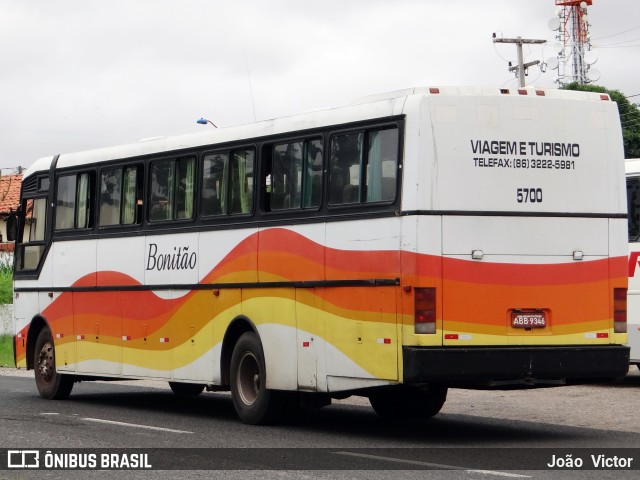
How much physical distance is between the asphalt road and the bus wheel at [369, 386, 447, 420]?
189mm

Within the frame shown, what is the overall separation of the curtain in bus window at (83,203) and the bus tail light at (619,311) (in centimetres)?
831

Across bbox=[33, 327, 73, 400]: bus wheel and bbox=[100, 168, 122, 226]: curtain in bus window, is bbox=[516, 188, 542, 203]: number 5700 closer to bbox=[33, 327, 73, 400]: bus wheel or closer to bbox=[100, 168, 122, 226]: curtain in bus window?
bbox=[100, 168, 122, 226]: curtain in bus window

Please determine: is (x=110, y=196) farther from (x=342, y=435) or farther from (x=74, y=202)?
(x=342, y=435)

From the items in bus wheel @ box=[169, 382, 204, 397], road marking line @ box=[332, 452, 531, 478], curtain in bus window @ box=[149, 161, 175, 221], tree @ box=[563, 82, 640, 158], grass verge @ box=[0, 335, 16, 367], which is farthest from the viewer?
tree @ box=[563, 82, 640, 158]

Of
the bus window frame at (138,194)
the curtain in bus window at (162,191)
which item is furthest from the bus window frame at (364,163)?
the bus window frame at (138,194)

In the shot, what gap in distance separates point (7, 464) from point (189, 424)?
4221mm

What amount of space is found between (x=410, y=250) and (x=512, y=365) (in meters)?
1.54

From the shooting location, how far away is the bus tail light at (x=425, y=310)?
46.2 ft

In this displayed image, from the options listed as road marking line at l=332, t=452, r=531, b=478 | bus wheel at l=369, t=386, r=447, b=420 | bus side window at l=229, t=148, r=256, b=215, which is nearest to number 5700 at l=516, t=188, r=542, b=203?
bus wheel at l=369, t=386, r=447, b=420

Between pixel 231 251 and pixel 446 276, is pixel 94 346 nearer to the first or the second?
pixel 231 251

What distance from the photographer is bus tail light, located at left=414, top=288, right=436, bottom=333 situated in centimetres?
1409

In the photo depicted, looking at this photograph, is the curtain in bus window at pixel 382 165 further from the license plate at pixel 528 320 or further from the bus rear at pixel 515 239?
the license plate at pixel 528 320

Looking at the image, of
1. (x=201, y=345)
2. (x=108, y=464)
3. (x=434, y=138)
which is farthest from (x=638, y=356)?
(x=108, y=464)

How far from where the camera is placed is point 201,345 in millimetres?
17688
